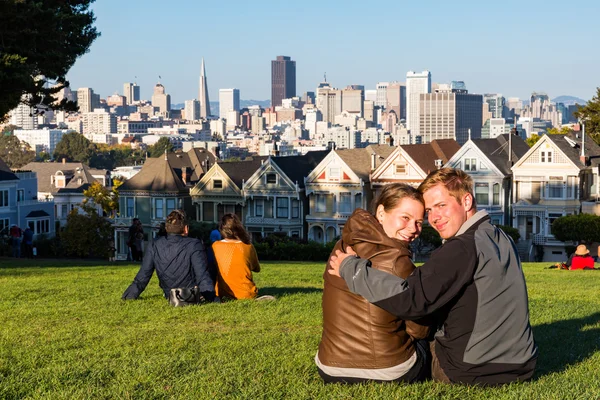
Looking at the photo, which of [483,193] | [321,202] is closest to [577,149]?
[483,193]

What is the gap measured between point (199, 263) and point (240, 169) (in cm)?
5037

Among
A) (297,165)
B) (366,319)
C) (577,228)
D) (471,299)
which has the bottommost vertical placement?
(577,228)

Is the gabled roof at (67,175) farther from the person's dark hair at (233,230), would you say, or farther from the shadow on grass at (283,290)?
the person's dark hair at (233,230)

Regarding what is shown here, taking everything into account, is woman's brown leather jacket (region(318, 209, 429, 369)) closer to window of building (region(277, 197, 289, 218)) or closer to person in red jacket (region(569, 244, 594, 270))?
person in red jacket (region(569, 244, 594, 270))

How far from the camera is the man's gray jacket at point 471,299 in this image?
7.12 m

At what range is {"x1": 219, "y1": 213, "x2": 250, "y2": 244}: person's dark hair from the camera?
13523 mm

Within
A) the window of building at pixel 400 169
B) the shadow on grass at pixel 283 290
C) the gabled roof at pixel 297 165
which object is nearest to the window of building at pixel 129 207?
the gabled roof at pixel 297 165

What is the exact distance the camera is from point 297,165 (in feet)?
204

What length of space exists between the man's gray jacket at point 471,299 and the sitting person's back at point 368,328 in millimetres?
158

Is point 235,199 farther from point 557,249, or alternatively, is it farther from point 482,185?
point 557,249

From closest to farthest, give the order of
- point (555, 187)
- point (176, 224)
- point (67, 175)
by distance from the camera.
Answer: point (176, 224), point (555, 187), point (67, 175)

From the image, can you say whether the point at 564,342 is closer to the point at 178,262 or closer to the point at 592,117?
the point at 178,262

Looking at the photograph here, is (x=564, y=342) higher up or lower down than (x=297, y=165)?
lower down

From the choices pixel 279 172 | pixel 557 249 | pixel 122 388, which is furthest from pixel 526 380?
pixel 279 172
